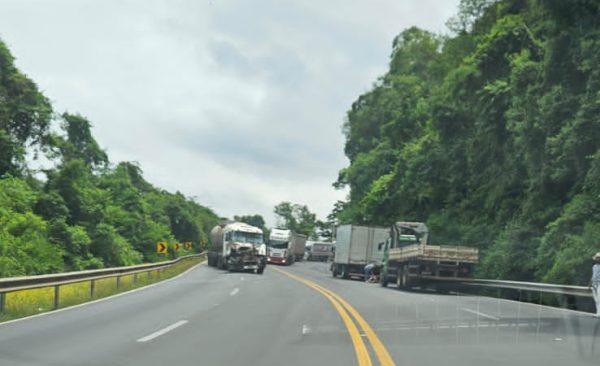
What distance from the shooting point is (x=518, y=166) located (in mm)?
37500

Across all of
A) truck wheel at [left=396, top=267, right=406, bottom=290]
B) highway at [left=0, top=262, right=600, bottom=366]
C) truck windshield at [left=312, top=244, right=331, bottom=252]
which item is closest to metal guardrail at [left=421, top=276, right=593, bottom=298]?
highway at [left=0, top=262, right=600, bottom=366]

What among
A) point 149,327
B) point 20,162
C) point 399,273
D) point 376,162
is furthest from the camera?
point 376,162

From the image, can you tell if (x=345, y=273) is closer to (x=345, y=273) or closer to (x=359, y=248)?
(x=345, y=273)

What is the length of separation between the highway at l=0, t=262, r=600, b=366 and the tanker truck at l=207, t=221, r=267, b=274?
26.4 metres

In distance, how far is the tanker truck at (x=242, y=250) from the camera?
4591cm

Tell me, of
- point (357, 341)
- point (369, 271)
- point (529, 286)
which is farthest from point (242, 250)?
point (357, 341)

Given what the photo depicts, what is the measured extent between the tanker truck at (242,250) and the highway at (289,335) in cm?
2637

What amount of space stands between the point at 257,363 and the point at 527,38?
3455cm

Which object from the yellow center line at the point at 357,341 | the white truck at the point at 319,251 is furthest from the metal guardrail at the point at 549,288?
the white truck at the point at 319,251

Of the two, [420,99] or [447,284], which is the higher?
[420,99]

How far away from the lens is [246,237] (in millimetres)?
47844

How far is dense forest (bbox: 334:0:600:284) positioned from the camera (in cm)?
2777

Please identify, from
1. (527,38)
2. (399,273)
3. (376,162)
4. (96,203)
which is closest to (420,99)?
(376,162)

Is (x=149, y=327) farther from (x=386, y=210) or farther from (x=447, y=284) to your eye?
(x=386, y=210)
